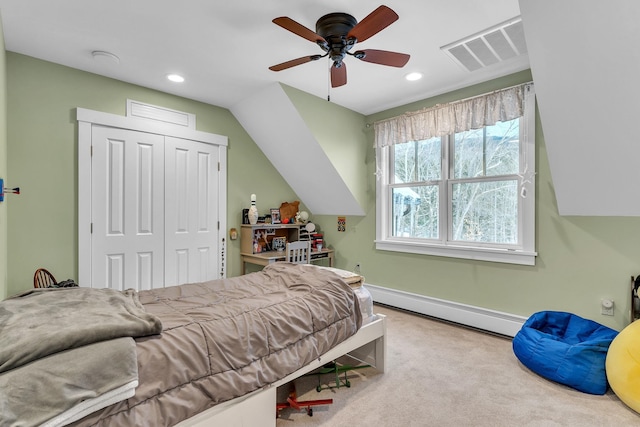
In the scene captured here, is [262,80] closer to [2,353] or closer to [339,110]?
[339,110]

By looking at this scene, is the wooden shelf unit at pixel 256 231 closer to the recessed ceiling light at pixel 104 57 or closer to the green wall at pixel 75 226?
the green wall at pixel 75 226

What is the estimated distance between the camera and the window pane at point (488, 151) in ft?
10.0

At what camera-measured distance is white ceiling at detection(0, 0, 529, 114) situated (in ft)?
6.71

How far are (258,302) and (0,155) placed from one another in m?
2.07

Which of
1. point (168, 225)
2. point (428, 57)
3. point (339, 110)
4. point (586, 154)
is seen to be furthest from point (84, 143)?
point (586, 154)

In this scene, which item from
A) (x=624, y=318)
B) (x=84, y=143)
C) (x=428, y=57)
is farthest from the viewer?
(x=84, y=143)

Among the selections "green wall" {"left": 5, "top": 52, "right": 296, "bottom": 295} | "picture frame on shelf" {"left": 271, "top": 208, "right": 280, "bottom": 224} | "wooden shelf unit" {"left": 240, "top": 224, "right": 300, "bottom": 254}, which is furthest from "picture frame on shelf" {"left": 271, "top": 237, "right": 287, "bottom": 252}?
"green wall" {"left": 5, "top": 52, "right": 296, "bottom": 295}

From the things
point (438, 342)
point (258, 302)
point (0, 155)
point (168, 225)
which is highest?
point (0, 155)

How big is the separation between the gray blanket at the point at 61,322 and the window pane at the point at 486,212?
10.1 feet

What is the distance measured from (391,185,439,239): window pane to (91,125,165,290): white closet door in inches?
109

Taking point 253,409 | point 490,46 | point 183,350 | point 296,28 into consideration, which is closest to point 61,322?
point 183,350

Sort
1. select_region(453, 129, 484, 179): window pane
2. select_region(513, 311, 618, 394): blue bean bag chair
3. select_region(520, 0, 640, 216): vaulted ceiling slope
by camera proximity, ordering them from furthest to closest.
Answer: select_region(453, 129, 484, 179): window pane < select_region(513, 311, 618, 394): blue bean bag chair < select_region(520, 0, 640, 216): vaulted ceiling slope

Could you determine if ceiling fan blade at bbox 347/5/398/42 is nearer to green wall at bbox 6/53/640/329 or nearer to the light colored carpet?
green wall at bbox 6/53/640/329

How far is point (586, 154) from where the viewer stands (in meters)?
2.24
